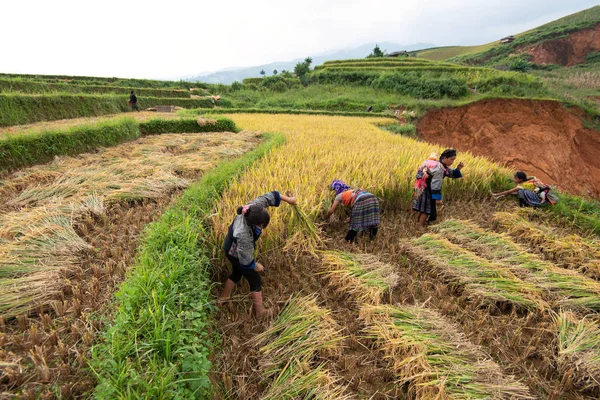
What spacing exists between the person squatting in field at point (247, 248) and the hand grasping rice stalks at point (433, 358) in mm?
884

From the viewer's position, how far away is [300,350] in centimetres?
182

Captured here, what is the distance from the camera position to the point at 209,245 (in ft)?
8.63

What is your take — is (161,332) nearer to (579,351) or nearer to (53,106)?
(579,351)

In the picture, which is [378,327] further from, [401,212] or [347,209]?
[401,212]

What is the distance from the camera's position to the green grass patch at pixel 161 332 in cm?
128

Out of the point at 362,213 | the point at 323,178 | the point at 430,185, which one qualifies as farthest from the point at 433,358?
the point at 323,178

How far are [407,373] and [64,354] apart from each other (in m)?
2.04

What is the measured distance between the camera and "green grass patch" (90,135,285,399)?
50.3 inches

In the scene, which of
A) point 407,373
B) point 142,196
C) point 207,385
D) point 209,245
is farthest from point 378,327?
point 142,196

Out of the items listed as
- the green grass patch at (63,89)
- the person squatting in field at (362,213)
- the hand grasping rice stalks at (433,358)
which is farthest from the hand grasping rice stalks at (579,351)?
the green grass patch at (63,89)

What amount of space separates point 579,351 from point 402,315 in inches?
45.4

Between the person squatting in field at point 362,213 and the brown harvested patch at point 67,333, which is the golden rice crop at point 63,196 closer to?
the brown harvested patch at point 67,333

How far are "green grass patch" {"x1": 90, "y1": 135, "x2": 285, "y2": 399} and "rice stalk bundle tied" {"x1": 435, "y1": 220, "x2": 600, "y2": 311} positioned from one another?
2.82m

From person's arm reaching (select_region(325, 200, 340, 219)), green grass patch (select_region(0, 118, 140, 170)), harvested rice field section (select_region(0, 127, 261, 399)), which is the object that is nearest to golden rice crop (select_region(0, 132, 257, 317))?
harvested rice field section (select_region(0, 127, 261, 399))
